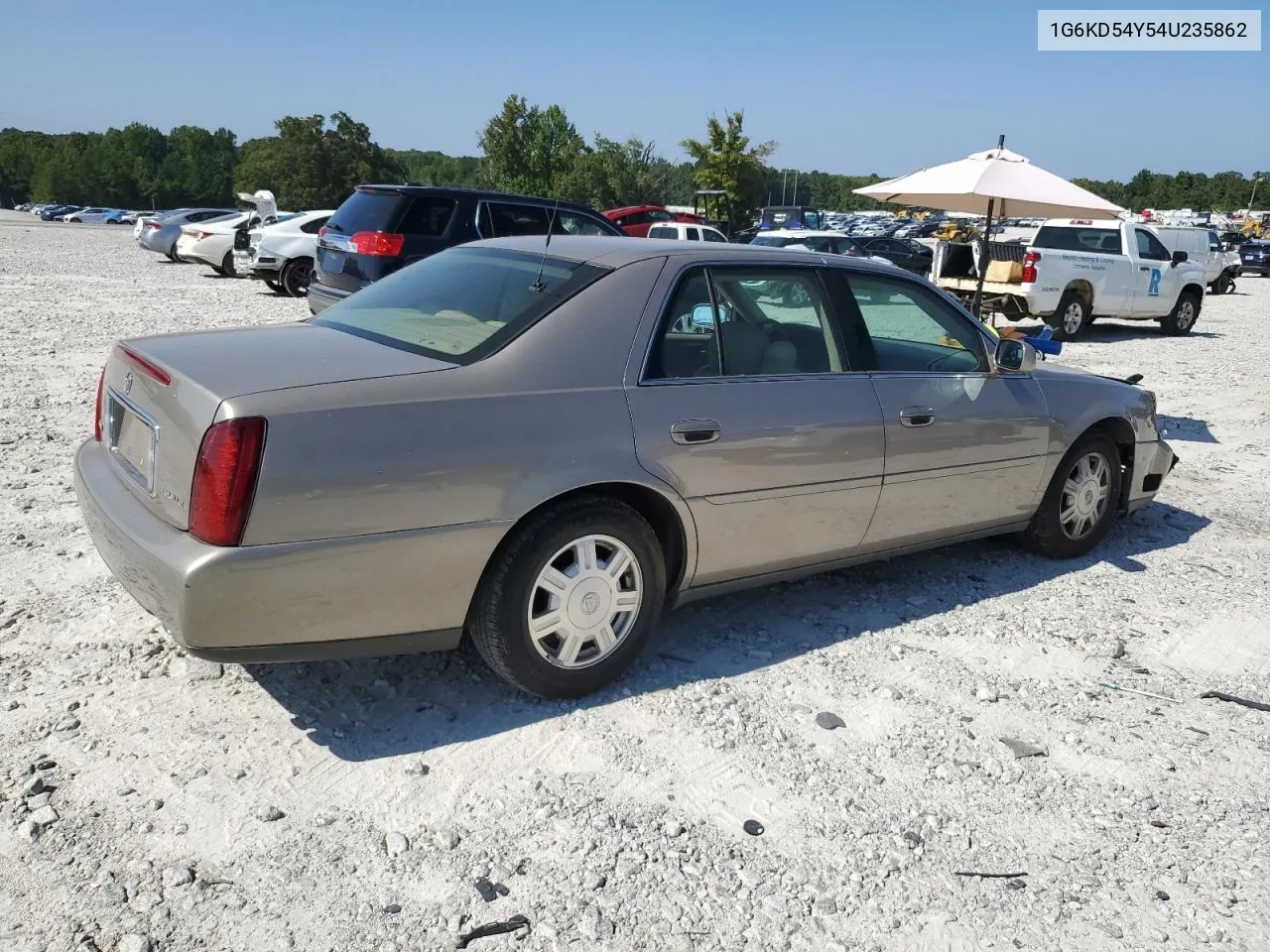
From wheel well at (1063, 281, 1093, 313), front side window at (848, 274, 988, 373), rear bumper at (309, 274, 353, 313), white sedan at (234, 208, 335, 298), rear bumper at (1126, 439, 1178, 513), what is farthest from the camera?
white sedan at (234, 208, 335, 298)

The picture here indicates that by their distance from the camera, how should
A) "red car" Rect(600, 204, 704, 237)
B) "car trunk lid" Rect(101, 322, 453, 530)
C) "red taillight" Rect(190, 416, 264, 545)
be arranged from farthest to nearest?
"red car" Rect(600, 204, 704, 237), "car trunk lid" Rect(101, 322, 453, 530), "red taillight" Rect(190, 416, 264, 545)

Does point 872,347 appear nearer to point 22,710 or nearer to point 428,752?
point 428,752

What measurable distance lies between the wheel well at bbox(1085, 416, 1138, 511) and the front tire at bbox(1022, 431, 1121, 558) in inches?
2.2

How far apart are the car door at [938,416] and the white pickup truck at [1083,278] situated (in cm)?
1054

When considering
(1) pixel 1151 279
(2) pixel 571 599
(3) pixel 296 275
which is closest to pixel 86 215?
(3) pixel 296 275

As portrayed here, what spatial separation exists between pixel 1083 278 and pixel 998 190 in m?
6.58

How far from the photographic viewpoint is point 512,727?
3428 millimetres

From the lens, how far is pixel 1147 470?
18.8 feet

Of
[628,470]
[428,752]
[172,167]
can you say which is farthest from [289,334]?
[172,167]

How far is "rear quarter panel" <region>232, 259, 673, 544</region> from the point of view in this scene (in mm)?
2908

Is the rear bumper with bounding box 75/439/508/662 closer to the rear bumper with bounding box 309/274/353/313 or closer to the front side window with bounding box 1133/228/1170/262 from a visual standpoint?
the rear bumper with bounding box 309/274/353/313

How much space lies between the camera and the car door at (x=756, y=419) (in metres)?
3.67

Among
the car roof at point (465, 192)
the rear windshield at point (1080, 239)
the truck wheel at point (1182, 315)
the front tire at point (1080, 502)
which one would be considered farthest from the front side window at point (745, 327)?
the truck wheel at point (1182, 315)

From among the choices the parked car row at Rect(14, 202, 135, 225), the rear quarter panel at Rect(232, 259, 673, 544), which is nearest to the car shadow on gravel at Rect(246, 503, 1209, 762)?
the rear quarter panel at Rect(232, 259, 673, 544)
